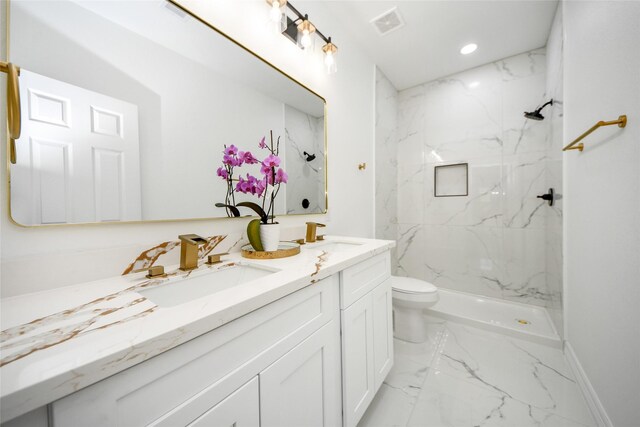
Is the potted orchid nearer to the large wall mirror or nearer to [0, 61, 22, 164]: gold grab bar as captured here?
the large wall mirror

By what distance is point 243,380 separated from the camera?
22.5 inches

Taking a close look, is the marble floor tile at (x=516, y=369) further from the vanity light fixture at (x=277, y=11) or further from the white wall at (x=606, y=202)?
the vanity light fixture at (x=277, y=11)

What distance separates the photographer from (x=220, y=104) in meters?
1.09

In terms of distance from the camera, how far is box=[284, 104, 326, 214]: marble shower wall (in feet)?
4.72

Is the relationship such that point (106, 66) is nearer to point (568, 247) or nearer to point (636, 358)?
point (636, 358)

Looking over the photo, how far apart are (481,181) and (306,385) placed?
8.38 feet

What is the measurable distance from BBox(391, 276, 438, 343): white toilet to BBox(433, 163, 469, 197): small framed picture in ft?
3.97

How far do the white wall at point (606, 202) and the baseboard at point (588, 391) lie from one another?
4cm

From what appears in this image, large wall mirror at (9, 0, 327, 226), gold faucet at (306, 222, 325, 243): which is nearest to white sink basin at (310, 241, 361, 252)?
gold faucet at (306, 222, 325, 243)

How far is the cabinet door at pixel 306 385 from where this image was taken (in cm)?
65

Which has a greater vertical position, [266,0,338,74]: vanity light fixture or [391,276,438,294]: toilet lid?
[266,0,338,74]: vanity light fixture

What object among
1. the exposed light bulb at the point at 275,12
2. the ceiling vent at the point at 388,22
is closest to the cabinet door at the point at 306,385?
the exposed light bulb at the point at 275,12

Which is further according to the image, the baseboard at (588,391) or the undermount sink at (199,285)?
the baseboard at (588,391)

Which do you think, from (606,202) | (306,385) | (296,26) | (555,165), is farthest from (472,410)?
(296,26)
